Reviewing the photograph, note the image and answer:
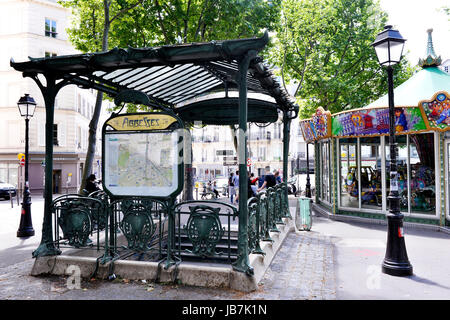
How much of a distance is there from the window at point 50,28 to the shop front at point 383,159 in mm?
26665

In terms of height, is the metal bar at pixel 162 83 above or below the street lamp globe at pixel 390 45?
below

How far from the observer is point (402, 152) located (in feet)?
40.5

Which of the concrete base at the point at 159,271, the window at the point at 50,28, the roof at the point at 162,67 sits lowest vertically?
the concrete base at the point at 159,271

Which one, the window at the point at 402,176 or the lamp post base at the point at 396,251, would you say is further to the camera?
the window at the point at 402,176

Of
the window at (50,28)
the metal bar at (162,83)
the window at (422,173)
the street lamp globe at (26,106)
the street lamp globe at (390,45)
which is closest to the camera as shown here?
the street lamp globe at (390,45)

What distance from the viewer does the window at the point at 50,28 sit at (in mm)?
30141

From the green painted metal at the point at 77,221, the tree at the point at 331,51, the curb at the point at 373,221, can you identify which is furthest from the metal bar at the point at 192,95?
the tree at the point at 331,51

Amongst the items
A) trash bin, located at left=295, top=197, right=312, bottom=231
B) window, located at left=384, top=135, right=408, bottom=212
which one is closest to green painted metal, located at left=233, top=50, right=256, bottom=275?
trash bin, located at left=295, top=197, right=312, bottom=231

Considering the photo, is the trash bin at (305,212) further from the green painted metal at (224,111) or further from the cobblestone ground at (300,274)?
the green painted metal at (224,111)

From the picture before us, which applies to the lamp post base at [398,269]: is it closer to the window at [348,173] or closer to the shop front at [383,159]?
the shop front at [383,159]

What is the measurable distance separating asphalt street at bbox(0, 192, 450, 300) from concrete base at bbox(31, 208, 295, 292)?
0.11 m

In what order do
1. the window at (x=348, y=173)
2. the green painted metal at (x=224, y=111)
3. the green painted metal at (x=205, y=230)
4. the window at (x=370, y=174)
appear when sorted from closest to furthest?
the green painted metal at (x=205, y=230) → the green painted metal at (x=224, y=111) → the window at (x=370, y=174) → the window at (x=348, y=173)

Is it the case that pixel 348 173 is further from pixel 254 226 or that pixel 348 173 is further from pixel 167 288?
pixel 167 288

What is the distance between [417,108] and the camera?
10320 millimetres
